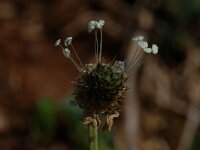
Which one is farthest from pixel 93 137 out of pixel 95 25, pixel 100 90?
pixel 95 25

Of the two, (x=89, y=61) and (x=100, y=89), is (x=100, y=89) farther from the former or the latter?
(x=89, y=61)

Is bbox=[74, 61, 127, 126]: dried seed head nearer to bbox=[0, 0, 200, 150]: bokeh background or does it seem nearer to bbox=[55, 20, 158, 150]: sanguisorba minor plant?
bbox=[55, 20, 158, 150]: sanguisorba minor plant

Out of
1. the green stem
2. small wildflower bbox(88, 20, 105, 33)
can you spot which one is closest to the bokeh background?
small wildflower bbox(88, 20, 105, 33)

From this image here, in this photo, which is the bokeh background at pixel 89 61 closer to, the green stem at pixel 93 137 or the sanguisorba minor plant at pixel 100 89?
the sanguisorba minor plant at pixel 100 89

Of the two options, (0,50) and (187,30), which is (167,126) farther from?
(0,50)

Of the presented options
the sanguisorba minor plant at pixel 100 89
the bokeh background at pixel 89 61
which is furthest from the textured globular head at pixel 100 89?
the bokeh background at pixel 89 61
